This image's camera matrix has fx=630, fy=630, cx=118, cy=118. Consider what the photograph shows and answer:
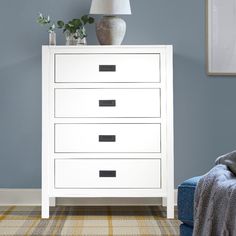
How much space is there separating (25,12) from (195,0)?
1135 millimetres

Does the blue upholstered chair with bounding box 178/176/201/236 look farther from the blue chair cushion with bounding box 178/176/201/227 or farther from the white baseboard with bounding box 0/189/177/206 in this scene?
the white baseboard with bounding box 0/189/177/206

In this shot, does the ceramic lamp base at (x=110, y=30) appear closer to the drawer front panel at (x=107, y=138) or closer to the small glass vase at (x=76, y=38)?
the small glass vase at (x=76, y=38)

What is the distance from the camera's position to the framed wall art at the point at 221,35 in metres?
4.18

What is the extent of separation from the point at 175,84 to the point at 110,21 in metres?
0.67

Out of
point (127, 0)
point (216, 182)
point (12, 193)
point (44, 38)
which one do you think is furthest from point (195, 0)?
point (216, 182)

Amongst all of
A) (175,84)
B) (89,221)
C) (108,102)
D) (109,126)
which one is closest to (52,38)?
(108,102)

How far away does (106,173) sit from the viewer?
12.2ft

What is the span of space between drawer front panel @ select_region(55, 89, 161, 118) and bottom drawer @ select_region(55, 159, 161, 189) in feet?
0.91

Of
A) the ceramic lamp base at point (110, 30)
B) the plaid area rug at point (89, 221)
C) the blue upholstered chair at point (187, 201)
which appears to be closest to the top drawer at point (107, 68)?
the ceramic lamp base at point (110, 30)

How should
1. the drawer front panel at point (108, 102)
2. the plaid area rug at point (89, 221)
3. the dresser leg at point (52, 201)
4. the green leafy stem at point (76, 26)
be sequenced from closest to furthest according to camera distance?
the plaid area rug at point (89, 221) < the drawer front panel at point (108, 102) < the green leafy stem at point (76, 26) < the dresser leg at point (52, 201)

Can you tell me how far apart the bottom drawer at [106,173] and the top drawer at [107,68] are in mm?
479

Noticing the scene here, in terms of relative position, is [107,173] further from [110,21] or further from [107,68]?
[110,21]

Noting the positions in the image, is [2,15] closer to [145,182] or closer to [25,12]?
[25,12]

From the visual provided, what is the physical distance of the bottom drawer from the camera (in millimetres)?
3725
